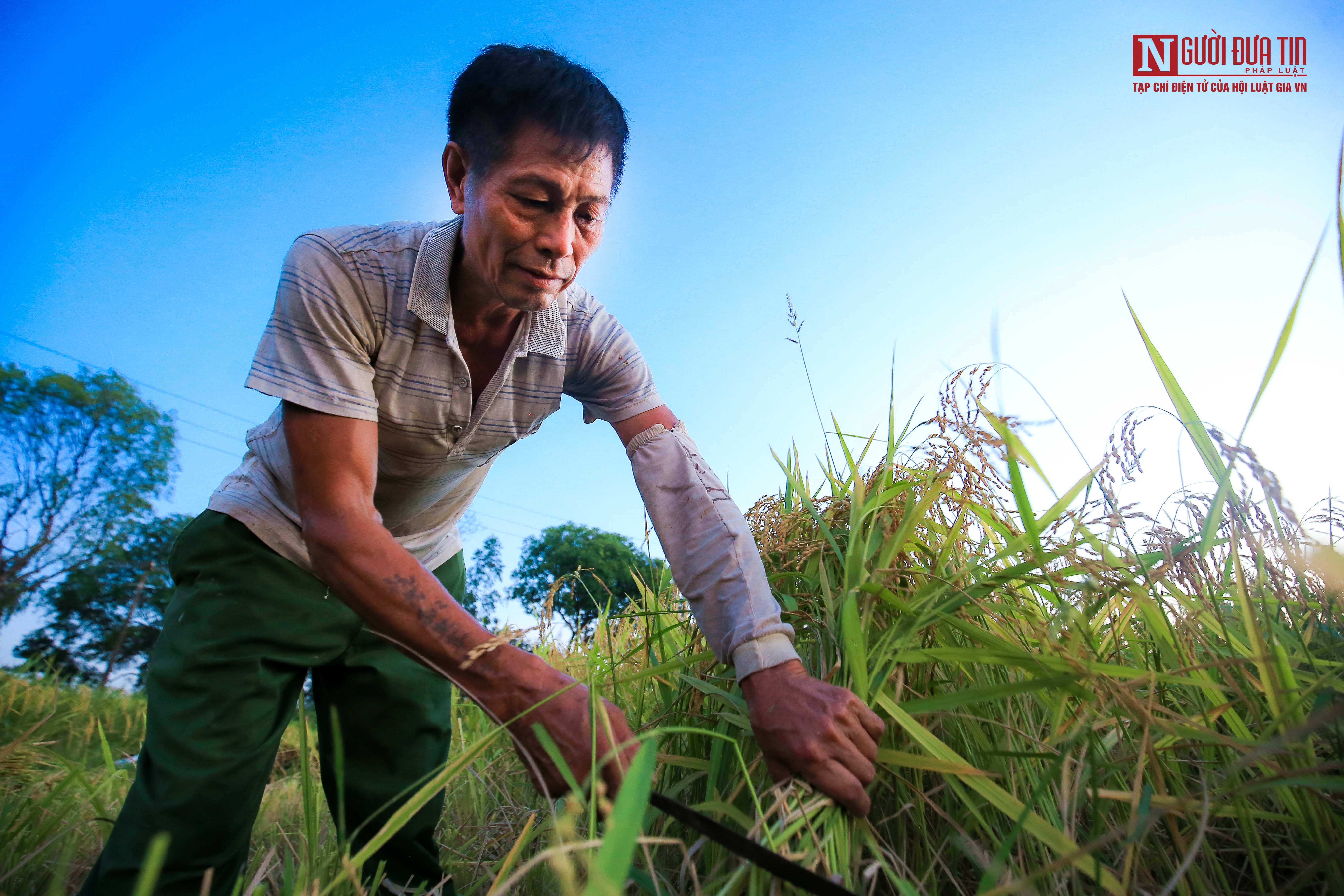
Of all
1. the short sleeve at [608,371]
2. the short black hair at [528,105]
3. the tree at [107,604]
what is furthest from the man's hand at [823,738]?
the tree at [107,604]

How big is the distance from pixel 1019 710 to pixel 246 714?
190 cm

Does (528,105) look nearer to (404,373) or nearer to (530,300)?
(530,300)

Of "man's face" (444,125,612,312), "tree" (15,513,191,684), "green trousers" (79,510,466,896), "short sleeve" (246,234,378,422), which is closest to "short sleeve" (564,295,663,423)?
"man's face" (444,125,612,312)

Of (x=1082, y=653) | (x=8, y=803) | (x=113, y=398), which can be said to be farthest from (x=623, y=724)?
(x=113, y=398)

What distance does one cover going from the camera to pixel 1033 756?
3.98ft

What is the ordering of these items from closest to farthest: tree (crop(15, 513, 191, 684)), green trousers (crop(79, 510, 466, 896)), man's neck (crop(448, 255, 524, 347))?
green trousers (crop(79, 510, 466, 896)) < man's neck (crop(448, 255, 524, 347)) < tree (crop(15, 513, 191, 684))

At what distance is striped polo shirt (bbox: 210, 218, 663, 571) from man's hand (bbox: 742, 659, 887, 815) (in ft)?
3.40

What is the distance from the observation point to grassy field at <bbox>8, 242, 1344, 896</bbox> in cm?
103

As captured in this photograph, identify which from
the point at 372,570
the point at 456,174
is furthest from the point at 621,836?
the point at 456,174

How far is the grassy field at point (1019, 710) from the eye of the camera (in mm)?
1034

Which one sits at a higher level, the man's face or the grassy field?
the man's face

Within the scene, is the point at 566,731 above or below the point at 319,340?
below

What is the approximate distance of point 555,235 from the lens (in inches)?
73.7

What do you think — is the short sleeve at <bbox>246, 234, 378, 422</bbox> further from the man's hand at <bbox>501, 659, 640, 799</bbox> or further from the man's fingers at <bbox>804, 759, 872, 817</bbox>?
the man's fingers at <bbox>804, 759, 872, 817</bbox>
